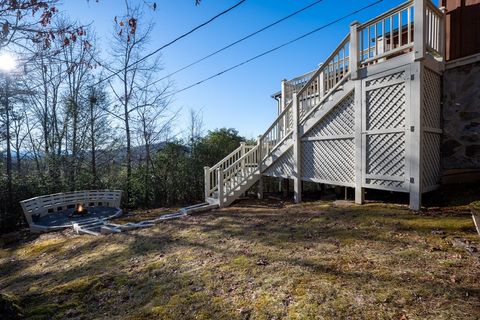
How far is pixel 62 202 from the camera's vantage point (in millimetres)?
8648

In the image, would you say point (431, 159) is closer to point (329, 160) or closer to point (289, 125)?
point (329, 160)

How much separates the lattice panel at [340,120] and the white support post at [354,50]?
0.43m

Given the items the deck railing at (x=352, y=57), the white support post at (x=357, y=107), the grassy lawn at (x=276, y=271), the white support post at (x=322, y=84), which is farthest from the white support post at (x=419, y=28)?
the grassy lawn at (x=276, y=271)

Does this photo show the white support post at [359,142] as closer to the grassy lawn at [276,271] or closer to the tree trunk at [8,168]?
the grassy lawn at [276,271]

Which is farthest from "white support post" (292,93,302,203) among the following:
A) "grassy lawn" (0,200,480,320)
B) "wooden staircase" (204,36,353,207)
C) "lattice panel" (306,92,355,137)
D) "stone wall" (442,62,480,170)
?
"stone wall" (442,62,480,170)

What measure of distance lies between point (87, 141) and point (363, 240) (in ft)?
39.1

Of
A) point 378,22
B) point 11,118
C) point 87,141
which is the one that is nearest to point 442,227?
point 378,22

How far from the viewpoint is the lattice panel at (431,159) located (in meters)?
4.68

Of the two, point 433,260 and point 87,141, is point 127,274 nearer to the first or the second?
point 433,260

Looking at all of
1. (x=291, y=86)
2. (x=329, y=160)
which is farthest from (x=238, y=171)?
(x=291, y=86)

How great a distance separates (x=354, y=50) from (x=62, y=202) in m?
9.71

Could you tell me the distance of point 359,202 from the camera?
5355 mm

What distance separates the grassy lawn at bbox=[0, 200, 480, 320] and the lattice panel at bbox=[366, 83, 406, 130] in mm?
1585

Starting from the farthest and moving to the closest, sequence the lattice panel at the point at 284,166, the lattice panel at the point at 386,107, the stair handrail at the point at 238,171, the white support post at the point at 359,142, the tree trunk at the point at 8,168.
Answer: the tree trunk at the point at 8,168 < the stair handrail at the point at 238,171 < the lattice panel at the point at 284,166 < the white support post at the point at 359,142 < the lattice panel at the point at 386,107
